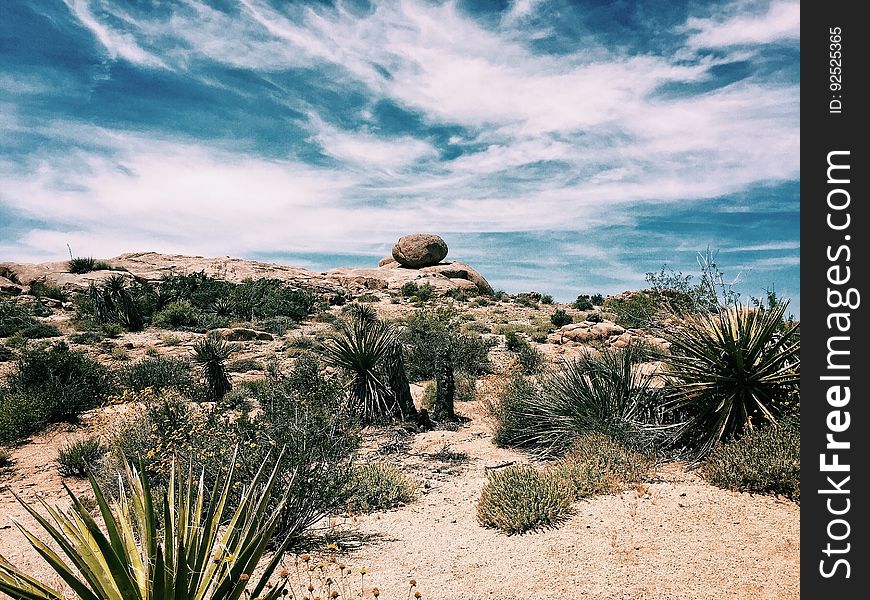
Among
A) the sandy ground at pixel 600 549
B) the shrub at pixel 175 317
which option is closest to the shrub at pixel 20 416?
the sandy ground at pixel 600 549

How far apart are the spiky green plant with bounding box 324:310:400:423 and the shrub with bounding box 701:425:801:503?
6983 millimetres

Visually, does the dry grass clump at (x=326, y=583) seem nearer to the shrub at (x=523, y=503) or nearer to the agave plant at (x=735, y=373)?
the shrub at (x=523, y=503)

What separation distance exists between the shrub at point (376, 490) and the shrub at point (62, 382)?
25.4 feet

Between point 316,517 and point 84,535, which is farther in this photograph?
point 316,517

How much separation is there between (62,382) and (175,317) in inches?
520

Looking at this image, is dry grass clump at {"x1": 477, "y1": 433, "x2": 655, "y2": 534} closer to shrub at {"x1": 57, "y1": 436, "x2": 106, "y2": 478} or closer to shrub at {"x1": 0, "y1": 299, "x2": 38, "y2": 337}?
shrub at {"x1": 57, "y1": 436, "x2": 106, "y2": 478}

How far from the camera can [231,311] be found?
29594 millimetres

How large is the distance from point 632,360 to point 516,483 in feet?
15.6

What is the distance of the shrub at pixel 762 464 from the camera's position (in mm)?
5934
